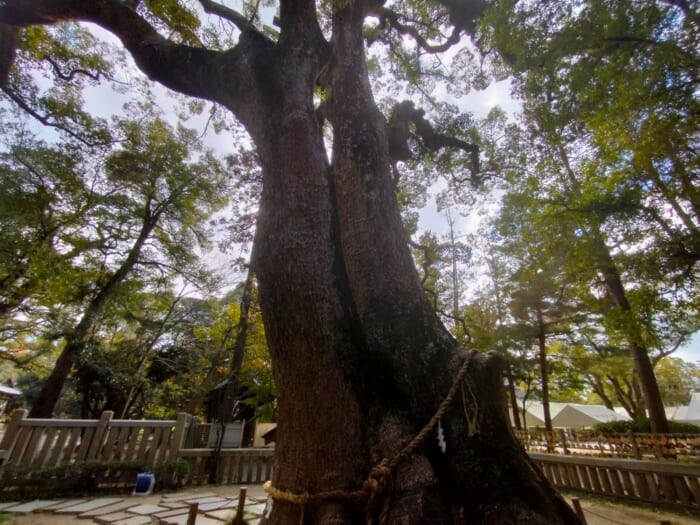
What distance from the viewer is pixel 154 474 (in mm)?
5637

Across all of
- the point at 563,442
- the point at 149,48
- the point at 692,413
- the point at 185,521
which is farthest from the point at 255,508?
the point at 692,413

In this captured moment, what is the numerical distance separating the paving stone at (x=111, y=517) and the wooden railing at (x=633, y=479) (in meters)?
6.35

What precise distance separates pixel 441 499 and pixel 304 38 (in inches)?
150

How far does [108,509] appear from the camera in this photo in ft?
14.5

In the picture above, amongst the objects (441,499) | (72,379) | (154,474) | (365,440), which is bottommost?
(154,474)

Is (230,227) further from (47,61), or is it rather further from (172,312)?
(172,312)

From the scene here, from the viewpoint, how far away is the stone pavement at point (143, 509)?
157 inches

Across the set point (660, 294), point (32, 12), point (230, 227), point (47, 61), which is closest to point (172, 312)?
point (230, 227)

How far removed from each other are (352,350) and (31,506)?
5781 mm

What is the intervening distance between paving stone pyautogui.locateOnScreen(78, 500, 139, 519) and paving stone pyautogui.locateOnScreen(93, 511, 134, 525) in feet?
0.38

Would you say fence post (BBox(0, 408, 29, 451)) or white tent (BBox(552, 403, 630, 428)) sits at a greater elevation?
white tent (BBox(552, 403, 630, 428))

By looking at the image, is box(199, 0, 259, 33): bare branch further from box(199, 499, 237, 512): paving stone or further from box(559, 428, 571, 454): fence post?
box(559, 428, 571, 454): fence post

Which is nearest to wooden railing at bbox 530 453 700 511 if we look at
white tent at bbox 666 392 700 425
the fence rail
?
the fence rail

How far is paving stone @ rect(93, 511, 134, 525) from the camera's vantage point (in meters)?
3.92
